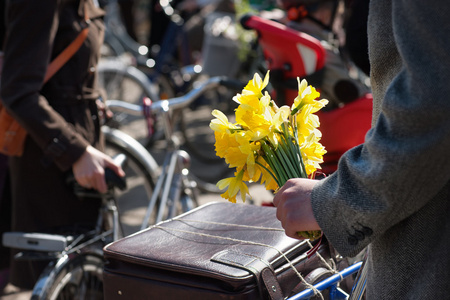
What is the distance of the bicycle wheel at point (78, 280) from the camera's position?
7.81 feet

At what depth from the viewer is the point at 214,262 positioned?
4.84 feet

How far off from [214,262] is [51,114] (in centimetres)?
119

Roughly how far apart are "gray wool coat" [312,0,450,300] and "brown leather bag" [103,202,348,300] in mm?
330

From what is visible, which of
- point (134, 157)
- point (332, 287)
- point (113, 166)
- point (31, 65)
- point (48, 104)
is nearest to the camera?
point (332, 287)

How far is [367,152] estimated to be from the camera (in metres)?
1.11

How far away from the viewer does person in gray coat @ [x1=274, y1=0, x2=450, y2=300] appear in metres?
1.00

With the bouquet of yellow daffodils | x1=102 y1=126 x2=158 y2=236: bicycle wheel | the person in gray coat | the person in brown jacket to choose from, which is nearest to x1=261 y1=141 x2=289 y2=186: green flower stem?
the bouquet of yellow daffodils

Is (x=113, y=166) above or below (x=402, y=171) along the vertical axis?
below

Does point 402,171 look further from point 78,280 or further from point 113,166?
point 78,280

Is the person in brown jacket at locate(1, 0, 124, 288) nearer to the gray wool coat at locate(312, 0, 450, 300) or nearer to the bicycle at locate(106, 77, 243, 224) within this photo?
the bicycle at locate(106, 77, 243, 224)

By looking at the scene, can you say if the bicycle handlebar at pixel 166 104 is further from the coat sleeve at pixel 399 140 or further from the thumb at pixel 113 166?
the coat sleeve at pixel 399 140

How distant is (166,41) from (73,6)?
451 centimetres

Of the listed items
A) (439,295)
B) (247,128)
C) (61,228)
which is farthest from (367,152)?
(61,228)

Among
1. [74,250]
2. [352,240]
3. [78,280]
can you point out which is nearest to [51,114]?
[74,250]
